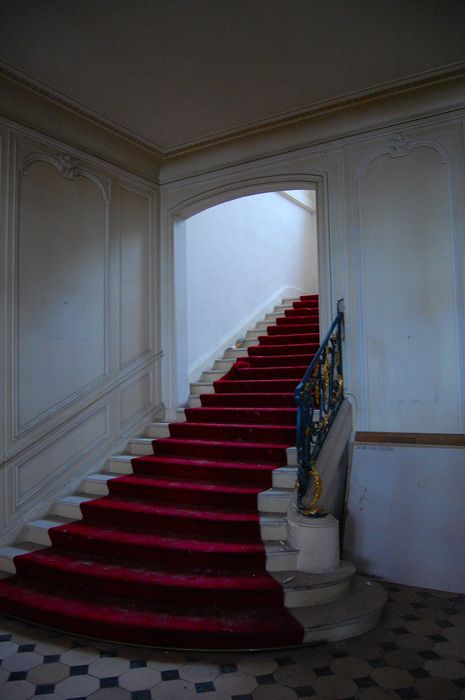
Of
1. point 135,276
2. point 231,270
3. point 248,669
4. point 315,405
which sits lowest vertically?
point 248,669

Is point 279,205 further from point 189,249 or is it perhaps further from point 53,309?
point 53,309

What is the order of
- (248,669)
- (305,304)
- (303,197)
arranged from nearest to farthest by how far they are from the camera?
(248,669) → (305,304) → (303,197)

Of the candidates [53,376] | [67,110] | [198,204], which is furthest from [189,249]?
[53,376]

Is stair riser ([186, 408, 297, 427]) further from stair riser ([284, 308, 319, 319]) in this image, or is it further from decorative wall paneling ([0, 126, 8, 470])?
stair riser ([284, 308, 319, 319])

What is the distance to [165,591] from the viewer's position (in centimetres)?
314

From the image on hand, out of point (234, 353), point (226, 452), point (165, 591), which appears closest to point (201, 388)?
point (234, 353)

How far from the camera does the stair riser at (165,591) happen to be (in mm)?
3062

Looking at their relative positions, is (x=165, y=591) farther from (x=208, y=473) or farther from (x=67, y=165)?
(x=67, y=165)

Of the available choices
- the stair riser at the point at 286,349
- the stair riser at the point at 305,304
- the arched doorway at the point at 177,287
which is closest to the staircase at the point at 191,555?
the arched doorway at the point at 177,287

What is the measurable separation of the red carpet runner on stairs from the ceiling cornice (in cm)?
263

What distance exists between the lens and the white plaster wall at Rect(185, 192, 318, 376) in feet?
21.6

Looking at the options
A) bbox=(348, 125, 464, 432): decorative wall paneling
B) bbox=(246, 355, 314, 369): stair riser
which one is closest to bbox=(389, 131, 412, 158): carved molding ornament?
bbox=(348, 125, 464, 432): decorative wall paneling

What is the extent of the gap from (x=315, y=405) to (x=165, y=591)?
1788 mm

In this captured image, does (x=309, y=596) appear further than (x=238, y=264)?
No
